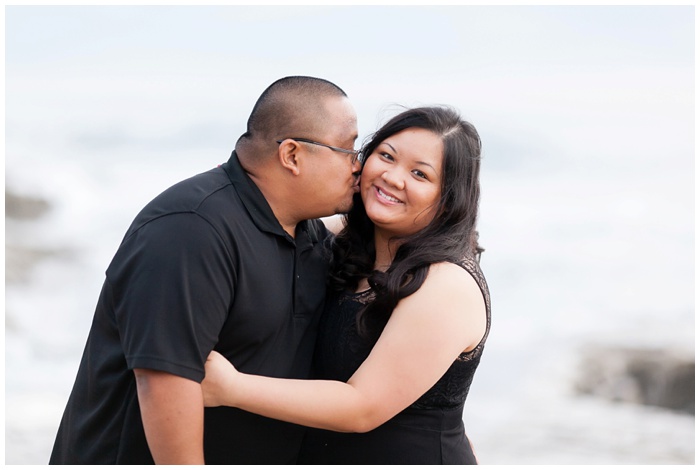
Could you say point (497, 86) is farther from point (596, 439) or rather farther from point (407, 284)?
point (407, 284)

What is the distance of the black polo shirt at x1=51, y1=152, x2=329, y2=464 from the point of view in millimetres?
2479

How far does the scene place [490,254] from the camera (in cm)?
1650

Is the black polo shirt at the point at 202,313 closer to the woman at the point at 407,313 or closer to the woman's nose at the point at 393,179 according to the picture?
the woman at the point at 407,313

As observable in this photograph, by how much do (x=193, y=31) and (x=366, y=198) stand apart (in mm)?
26159

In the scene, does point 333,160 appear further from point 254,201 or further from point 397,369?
point 397,369

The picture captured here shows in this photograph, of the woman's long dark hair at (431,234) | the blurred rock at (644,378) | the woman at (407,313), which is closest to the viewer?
the woman at (407,313)

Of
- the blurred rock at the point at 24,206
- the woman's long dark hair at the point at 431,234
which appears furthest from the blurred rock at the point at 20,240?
the woman's long dark hair at the point at 431,234

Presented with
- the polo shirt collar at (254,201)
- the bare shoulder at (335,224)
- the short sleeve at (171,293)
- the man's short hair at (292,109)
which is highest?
the man's short hair at (292,109)

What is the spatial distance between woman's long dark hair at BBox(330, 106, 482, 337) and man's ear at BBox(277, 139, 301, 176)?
45 cm

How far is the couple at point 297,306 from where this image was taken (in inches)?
99.1

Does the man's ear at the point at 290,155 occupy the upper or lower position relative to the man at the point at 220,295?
upper

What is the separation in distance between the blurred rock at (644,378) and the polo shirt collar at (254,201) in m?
6.03

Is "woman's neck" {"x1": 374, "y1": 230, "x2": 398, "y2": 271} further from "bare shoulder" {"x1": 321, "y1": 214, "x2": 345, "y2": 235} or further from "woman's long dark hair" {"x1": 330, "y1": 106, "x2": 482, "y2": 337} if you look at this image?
"bare shoulder" {"x1": 321, "y1": 214, "x2": 345, "y2": 235}

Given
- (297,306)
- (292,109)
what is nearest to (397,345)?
(297,306)
